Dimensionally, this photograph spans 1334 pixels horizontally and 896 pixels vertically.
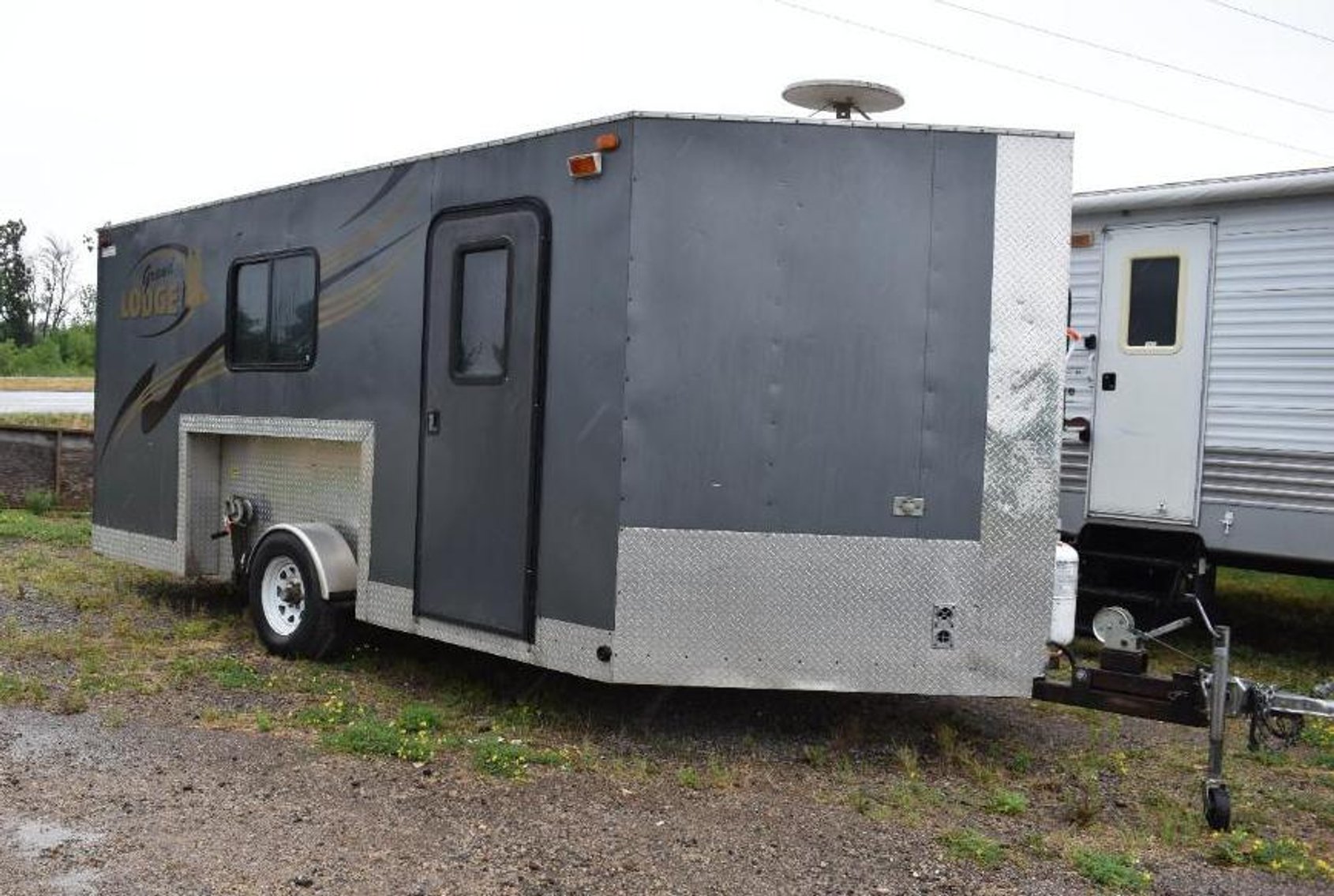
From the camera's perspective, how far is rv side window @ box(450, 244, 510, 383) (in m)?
6.21

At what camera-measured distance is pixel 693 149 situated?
559 cm

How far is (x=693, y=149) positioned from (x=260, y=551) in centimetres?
389

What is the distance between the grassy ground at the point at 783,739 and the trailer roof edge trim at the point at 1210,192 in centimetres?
304

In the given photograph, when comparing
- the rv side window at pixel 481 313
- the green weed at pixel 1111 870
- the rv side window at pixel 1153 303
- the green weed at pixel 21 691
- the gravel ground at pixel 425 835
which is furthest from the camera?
the rv side window at pixel 1153 303

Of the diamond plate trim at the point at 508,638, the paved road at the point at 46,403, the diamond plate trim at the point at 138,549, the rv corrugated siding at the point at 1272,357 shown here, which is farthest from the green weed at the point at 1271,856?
the paved road at the point at 46,403

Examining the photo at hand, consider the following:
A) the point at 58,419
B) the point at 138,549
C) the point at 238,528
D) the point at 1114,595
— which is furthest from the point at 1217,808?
the point at 58,419

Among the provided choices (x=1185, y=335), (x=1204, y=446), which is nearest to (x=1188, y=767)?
(x=1204, y=446)

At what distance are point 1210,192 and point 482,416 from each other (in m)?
5.08

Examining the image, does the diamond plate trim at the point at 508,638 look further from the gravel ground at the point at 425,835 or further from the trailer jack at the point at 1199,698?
the trailer jack at the point at 1199,698

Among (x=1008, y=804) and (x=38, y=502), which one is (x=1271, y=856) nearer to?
(x=1008, y=804)

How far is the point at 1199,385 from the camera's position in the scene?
8.22 meters

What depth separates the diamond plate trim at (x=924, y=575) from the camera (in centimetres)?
556

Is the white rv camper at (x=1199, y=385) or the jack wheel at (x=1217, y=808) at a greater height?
the white rv camper at (x=1199, y=385)

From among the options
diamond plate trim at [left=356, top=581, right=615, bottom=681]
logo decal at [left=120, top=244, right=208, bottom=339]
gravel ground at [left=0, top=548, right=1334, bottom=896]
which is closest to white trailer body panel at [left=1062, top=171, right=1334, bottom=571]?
gravel ground at [left=0, top=548, right=1334, bottom=896]
